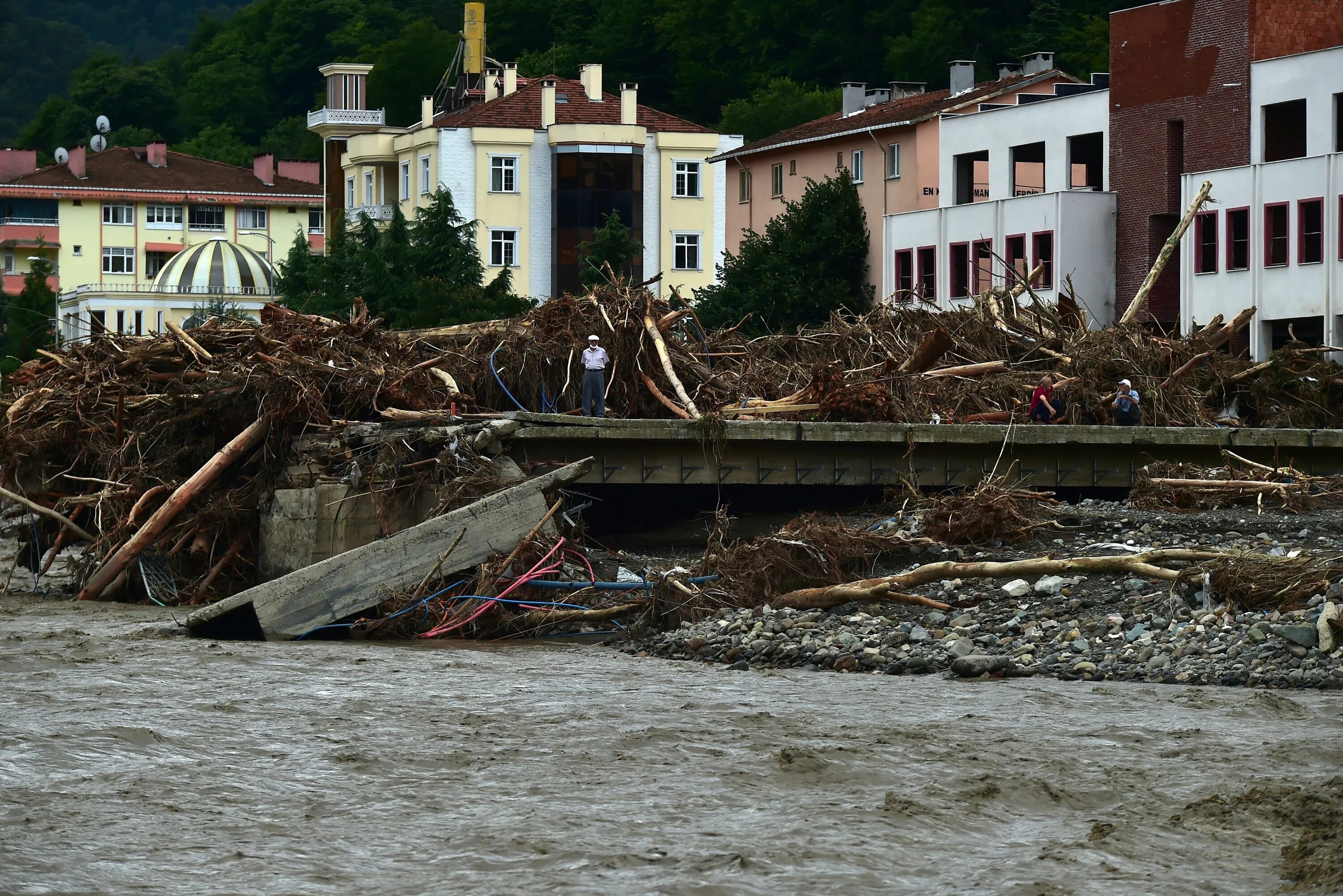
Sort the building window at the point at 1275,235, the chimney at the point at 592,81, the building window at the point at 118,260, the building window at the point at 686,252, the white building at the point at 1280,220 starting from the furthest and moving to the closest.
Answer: the building window at the point at 118,260
the chimney at the point at 592,81
the building window at the point at 686,252
the building window at the point at 1275,235
the white building at the point at 1280,220

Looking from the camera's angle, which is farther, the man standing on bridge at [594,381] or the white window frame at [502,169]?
the white window frame at [502,169]

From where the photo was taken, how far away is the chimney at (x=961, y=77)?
6550cm

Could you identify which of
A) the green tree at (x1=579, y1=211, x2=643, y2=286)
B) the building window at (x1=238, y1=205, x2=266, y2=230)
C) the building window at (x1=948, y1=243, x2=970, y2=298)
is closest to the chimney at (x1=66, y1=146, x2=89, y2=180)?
the building window at (x1=238, y1=205, x2=266, y2=230)

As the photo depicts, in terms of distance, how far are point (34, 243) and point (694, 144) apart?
52.8m

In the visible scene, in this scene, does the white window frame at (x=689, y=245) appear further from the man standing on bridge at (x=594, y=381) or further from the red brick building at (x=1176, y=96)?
the man standing on bridge at (x=594, y=381)

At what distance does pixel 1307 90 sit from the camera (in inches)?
1629

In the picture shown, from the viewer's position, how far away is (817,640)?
17359mm

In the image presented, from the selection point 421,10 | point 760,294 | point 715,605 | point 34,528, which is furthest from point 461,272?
point 421,10

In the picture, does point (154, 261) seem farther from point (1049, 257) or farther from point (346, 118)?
point (1049, 257)

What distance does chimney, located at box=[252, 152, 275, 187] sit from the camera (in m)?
119

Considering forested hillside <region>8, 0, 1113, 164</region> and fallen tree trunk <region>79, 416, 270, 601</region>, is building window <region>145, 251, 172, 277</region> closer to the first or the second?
forested hillside <region>8, 0, 1113, 164</region>

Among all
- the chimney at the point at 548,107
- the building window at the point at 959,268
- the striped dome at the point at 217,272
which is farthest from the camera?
the striped dome at the point at 217,272

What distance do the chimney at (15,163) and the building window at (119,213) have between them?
395 inches

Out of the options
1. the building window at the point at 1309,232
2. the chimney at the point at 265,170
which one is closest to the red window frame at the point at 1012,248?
the building window at the point at 1309,232
